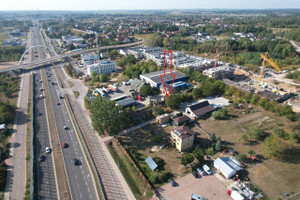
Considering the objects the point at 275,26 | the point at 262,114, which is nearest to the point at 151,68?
the point at 262,114

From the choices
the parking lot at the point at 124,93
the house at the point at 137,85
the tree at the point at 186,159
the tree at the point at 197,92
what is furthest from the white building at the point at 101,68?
the tree at the point at 186,159

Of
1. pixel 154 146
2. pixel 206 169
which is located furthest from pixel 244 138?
pixel 154 146

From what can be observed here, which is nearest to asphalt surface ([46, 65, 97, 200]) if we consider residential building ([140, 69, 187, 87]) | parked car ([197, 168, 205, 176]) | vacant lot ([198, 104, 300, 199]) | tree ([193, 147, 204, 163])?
parked car ([197, 168, 205, 176])

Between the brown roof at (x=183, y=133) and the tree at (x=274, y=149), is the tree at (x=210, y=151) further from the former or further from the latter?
the tree at (x=274, y=149)

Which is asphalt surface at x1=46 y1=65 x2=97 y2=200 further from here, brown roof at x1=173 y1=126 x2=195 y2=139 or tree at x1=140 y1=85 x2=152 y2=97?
tree at x1=140 y1=85 x2=152 y2=97

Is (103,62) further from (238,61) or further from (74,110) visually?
(238,61)

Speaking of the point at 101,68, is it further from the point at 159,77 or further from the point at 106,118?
the point at 106,118
